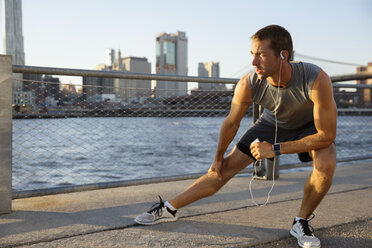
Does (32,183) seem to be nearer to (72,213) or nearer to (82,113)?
(82,113)

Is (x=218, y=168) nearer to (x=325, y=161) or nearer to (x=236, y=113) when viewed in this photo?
(x=236, y=113)

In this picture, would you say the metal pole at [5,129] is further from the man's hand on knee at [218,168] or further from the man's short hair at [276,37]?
the man's short hair at [276,37]

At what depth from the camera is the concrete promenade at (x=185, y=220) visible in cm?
206

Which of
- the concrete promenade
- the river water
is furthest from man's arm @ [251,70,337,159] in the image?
the river water

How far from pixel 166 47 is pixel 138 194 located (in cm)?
14850

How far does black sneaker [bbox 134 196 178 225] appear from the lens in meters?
2.36

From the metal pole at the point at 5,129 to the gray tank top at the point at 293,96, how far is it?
5.46 ft

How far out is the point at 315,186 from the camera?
6.99 feet

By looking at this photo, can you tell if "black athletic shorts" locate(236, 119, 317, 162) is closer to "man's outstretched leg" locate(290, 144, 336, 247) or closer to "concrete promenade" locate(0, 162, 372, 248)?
"man's outstretched leg" locate(290, 144, 336, 247)

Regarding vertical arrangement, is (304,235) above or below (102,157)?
above

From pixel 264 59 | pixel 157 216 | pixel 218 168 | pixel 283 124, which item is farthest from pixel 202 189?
pixel 264 59

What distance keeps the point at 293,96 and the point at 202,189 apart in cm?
84

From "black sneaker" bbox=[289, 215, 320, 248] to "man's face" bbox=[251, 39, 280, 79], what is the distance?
89cm

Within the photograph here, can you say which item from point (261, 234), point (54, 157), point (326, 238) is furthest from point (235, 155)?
point (54, 157)
